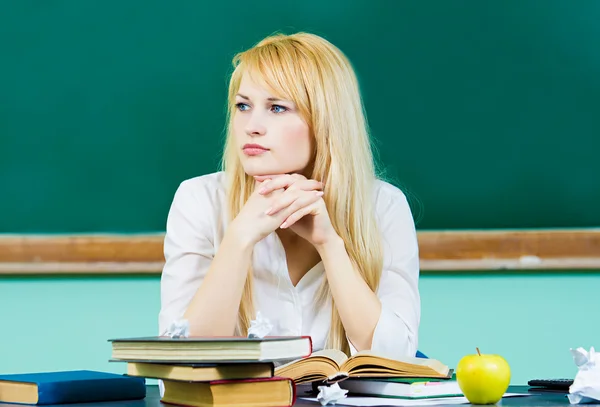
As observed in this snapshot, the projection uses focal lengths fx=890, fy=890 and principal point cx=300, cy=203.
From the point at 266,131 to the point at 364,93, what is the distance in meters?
0.74

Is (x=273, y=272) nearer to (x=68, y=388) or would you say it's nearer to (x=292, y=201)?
(x=292, y=201)

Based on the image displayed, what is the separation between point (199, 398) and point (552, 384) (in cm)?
59

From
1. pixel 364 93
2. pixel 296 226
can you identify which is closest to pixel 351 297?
pixel 296 226

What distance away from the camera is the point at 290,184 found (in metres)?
1.79

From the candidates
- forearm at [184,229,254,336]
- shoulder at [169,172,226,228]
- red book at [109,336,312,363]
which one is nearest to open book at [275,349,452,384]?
red book at [109,336,312,363]

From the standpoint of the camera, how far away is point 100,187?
7.97ft

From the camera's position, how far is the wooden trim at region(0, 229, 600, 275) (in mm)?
2352

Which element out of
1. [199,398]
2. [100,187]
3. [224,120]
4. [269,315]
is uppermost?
[224,120]

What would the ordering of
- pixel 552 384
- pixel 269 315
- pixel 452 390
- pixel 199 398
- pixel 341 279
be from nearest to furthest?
pixel 199 398 < pixel 452 390 < pixel 552 384 < pixel 341 279 < pixel 269 315

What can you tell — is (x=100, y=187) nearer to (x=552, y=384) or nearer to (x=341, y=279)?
(x=341, y=279)

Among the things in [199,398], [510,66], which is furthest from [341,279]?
[510,66]

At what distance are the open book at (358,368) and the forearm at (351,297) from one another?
0.40 meters

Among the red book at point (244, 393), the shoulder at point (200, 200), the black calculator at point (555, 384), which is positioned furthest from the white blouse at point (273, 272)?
the red book at point (244, 393)

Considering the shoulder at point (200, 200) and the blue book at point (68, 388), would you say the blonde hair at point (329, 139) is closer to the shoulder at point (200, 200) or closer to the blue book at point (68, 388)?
the shoulder at point (200, 200)
